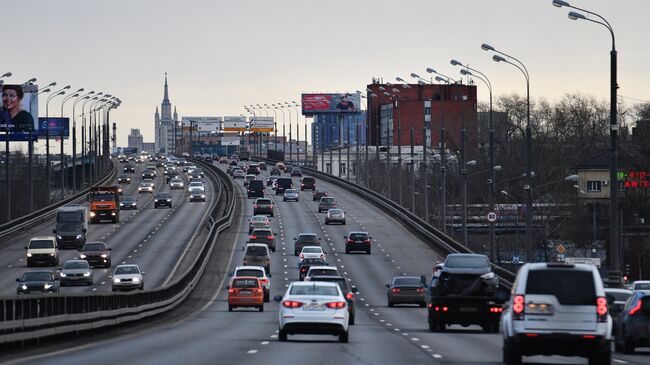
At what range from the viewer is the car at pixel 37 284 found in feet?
195

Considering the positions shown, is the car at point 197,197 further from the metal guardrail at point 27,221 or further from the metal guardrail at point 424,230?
the metal guardrail at point 424,230

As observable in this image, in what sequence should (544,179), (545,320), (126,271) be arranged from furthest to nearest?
(544,179)
(126,271)
(545,320)

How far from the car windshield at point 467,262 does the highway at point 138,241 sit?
2975 cm

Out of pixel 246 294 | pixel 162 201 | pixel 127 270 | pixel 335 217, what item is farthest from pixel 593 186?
pixel 246 294

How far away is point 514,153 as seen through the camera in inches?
6506

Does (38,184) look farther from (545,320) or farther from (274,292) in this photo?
(545,320)

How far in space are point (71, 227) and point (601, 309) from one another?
67.4 meters

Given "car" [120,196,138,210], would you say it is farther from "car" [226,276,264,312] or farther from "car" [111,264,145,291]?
"car" [226,276,264,312]

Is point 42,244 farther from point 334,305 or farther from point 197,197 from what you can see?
point 197,197

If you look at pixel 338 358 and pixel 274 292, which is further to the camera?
pixel 274 292

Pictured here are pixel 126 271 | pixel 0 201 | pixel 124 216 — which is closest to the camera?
pixel 126 271

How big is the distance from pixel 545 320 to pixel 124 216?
95.4m

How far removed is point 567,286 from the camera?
2289cm

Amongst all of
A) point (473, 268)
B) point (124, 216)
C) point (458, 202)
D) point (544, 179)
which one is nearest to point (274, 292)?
point (473, 268)
